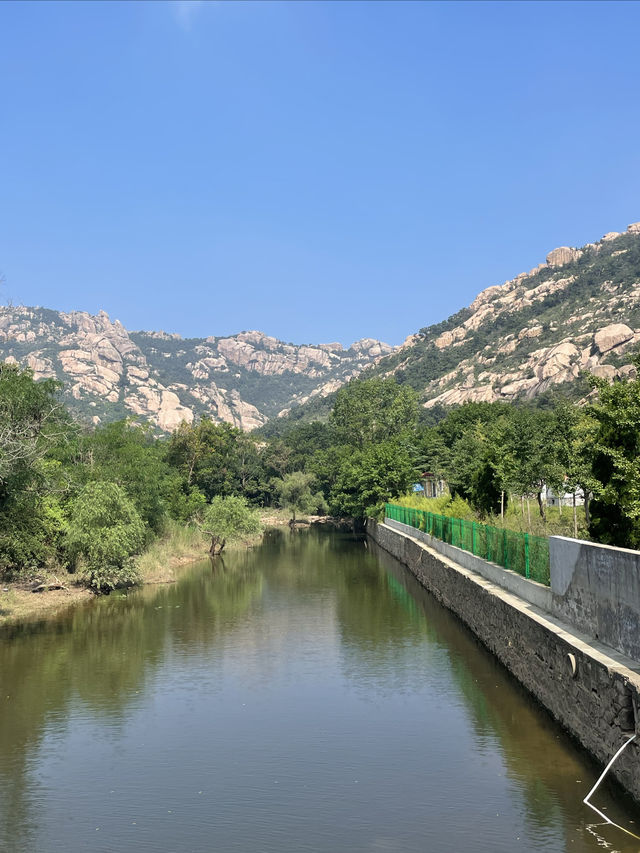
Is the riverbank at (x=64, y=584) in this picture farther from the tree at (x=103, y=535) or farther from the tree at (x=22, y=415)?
the tree at (x=22, y=415)

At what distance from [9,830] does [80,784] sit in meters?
2.17

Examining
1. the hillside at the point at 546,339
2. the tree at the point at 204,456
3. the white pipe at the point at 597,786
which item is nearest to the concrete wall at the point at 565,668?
the white pipe at the point at 597,786

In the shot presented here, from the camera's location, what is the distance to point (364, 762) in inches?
623

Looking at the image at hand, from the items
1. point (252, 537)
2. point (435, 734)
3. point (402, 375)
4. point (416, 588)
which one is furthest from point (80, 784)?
point (402, 375)

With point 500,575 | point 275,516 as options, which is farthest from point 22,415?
point 275,516

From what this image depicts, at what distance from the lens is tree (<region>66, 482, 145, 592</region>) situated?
37.8m

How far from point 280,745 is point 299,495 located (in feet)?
283

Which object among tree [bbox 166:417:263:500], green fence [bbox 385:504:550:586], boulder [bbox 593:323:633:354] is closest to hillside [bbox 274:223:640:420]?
boulder [bbox 593:323:633:354]

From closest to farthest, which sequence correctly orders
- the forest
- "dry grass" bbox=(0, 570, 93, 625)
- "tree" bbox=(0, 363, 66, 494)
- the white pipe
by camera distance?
1. the white pipe
2. the forest
3. "tree" bbox=(0, 363, 66, 494)
4. "dry grass" bbox=(0, 570, 93, 625)

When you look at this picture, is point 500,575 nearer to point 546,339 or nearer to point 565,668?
point 565,668

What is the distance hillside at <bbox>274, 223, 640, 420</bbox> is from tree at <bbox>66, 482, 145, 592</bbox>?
7425 cm

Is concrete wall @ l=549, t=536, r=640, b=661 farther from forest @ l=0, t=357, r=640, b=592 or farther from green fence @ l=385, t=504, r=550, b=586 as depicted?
forest @ l=0, t=357, r=640, b=592

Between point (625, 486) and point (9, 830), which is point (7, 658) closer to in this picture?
point (9, 830)

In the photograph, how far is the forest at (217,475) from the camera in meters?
22.2
